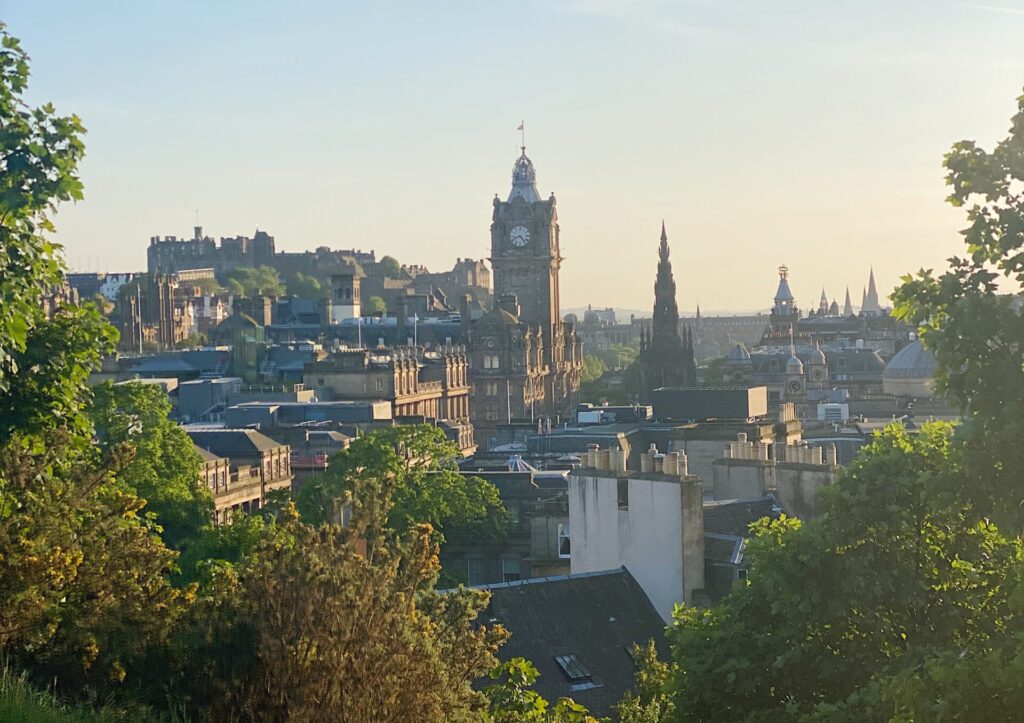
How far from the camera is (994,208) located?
65.8ft

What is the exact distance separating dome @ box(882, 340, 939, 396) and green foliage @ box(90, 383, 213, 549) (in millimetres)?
73063

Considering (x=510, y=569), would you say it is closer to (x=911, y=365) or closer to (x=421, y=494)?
(x=421, y=494)

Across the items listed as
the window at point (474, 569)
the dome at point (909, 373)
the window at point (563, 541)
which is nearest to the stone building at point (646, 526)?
the window at point (563, 541)

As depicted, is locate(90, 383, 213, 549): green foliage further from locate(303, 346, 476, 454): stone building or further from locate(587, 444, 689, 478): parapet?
locate(303, 346, 476, 454): stone building

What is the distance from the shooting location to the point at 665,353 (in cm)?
15662

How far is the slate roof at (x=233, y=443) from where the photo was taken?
86.1 m

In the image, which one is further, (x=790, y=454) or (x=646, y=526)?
(x=790, y=454)

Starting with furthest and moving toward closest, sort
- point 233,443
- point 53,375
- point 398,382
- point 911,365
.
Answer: point 911,365 < point 398,382 < point 233,443 < point 53,375

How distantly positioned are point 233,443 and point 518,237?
9433 cm

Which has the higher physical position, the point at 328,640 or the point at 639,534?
the point at 328,640

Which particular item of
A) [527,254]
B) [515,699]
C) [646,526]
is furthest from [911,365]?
[515,699]

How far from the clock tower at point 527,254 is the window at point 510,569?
10994cm

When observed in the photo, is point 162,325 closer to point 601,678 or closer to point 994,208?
point 601,678

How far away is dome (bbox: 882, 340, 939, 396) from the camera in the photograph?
129000mm
